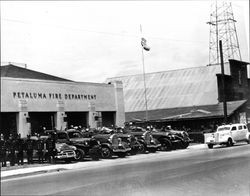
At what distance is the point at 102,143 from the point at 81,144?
137cm

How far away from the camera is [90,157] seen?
24.0 m

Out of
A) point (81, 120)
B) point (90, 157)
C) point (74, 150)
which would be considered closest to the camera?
point (74, 150)

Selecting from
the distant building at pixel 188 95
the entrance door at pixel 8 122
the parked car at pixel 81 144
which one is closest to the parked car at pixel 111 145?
the parked car at pixel 81 144

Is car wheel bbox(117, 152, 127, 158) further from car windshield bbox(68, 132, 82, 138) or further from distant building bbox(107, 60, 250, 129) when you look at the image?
distant building bbox(107, 60, 250, 129)

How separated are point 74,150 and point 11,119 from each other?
1043 cm

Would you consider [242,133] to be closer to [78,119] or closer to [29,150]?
[78,119]

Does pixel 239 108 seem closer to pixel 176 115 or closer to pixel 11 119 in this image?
pixel 176 115

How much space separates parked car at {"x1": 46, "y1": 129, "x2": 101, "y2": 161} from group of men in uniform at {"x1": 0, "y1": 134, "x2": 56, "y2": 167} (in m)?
0.96

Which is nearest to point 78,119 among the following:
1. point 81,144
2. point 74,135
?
point 74,135

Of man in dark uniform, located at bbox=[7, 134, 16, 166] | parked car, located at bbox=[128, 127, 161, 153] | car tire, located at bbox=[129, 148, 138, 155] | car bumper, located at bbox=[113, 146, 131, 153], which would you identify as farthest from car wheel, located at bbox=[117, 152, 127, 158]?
man in dark uniform, located at bbox=[7, 134, 16, 166]

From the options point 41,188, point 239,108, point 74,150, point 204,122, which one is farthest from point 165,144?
point 41,188

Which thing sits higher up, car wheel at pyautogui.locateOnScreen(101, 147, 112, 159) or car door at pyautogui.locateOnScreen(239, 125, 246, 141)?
car door at pyautogui.locateOnScreen(239, 125, 246, 141)

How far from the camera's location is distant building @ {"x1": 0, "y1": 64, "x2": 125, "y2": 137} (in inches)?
1210

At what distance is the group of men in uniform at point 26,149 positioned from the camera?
20.0 metres
